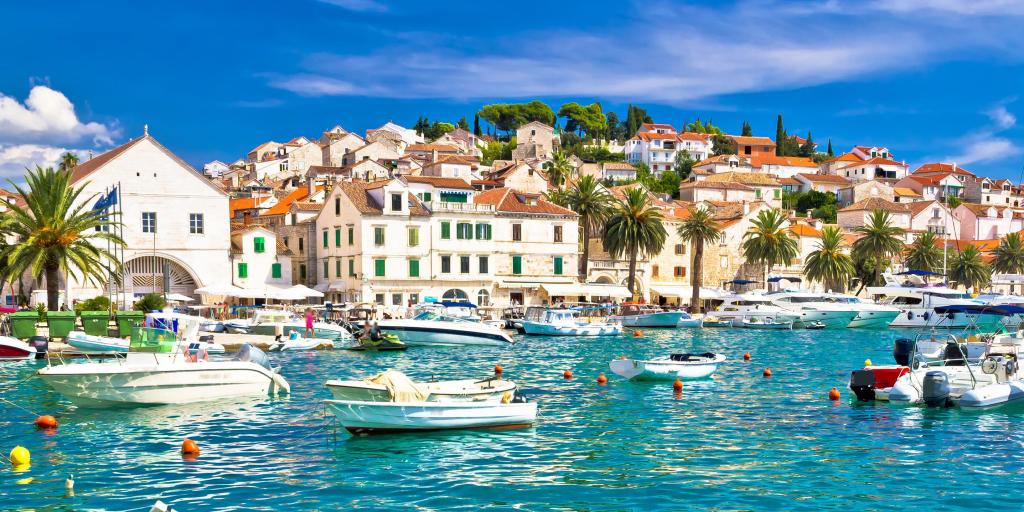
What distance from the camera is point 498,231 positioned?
74812mm

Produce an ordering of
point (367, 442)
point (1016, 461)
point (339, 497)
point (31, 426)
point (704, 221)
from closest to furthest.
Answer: point (339, 497) < point (1016, 461) < point (367, 442) < point (31, 426) < point (704, 221)

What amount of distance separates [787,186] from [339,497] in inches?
5544

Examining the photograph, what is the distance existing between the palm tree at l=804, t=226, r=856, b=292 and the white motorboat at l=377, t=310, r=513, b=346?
152 feet

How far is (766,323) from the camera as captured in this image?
235 feet

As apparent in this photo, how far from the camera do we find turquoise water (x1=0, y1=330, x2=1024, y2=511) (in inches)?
681

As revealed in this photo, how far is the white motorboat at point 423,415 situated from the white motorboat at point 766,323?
50.6m

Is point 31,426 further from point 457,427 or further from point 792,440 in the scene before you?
point 792,440

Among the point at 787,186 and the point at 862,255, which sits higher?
the point at 787,186

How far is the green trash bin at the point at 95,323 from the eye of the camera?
45469 millimetres

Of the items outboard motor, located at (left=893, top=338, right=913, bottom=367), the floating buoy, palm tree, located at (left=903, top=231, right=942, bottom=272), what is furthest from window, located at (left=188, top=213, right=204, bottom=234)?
palm tree, located at (left=903, top=231, right=942, bottom=272)

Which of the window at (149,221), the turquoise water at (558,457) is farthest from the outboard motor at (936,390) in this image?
the window at (149,221)

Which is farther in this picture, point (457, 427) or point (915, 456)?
point (457, 427)

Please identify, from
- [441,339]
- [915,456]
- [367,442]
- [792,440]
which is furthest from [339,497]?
[441,339]

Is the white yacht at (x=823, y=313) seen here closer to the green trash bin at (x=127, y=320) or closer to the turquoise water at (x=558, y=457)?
the turquoise water at (x=558, y=457)
